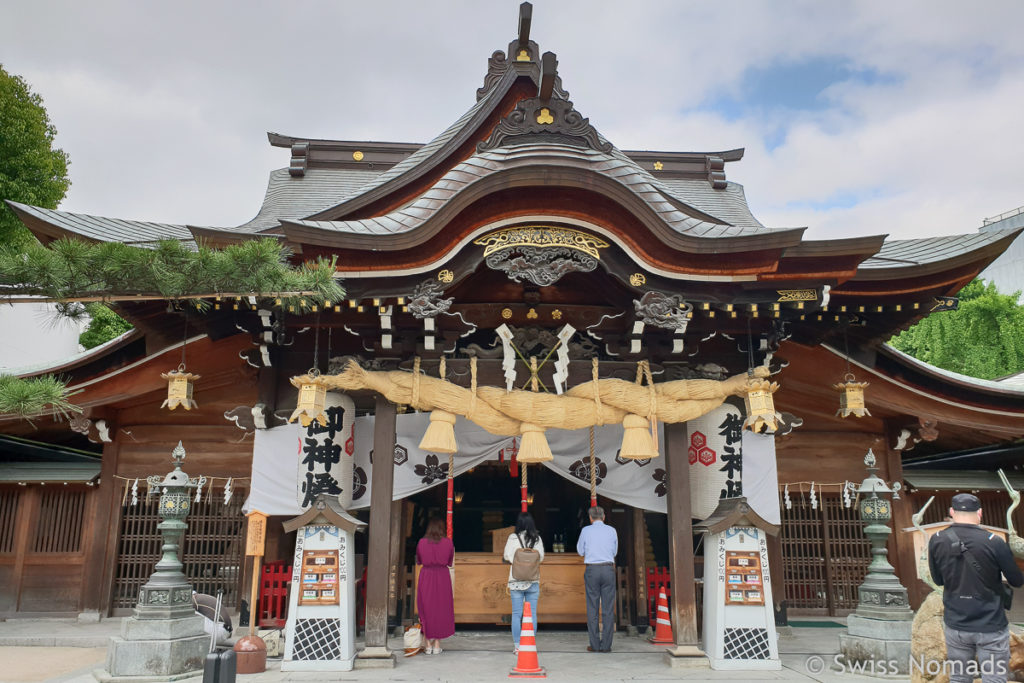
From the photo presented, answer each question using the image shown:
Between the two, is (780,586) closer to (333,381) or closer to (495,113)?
(333,381)

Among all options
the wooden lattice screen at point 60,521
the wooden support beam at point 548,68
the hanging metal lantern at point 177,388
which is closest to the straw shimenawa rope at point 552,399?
the hanging metal lantern at point 177,388

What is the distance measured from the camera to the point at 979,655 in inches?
172

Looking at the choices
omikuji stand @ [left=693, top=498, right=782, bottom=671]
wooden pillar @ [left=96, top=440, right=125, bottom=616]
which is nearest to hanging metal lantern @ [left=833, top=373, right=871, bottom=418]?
omikuji stand @ [left=693, top=498, right=782, bottom=671]

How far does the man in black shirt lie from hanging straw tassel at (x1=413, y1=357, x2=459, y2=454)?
15.6 ft

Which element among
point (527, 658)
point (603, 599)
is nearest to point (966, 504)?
point (527, 658)

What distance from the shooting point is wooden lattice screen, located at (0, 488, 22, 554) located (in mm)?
10227

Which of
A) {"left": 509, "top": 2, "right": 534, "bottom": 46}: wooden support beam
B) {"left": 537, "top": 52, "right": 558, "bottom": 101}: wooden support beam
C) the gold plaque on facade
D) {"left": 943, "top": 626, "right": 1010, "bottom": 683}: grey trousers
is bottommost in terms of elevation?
{"left": 943, "top": 626, "right": 1010, "bottom": 683}: grey trousers

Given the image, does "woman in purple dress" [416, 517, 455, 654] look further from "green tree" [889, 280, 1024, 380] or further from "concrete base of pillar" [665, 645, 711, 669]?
"green tree" [889, 280, 1024, 380]

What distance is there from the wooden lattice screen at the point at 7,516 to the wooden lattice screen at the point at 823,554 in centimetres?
1163

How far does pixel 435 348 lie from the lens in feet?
26.1

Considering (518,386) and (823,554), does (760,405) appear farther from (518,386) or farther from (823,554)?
(823,554)

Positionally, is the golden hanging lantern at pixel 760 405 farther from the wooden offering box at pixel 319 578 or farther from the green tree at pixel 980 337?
the green tree at pixel 980 337

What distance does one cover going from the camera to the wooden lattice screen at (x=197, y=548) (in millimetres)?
9945

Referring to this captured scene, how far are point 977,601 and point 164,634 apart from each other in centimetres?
690
